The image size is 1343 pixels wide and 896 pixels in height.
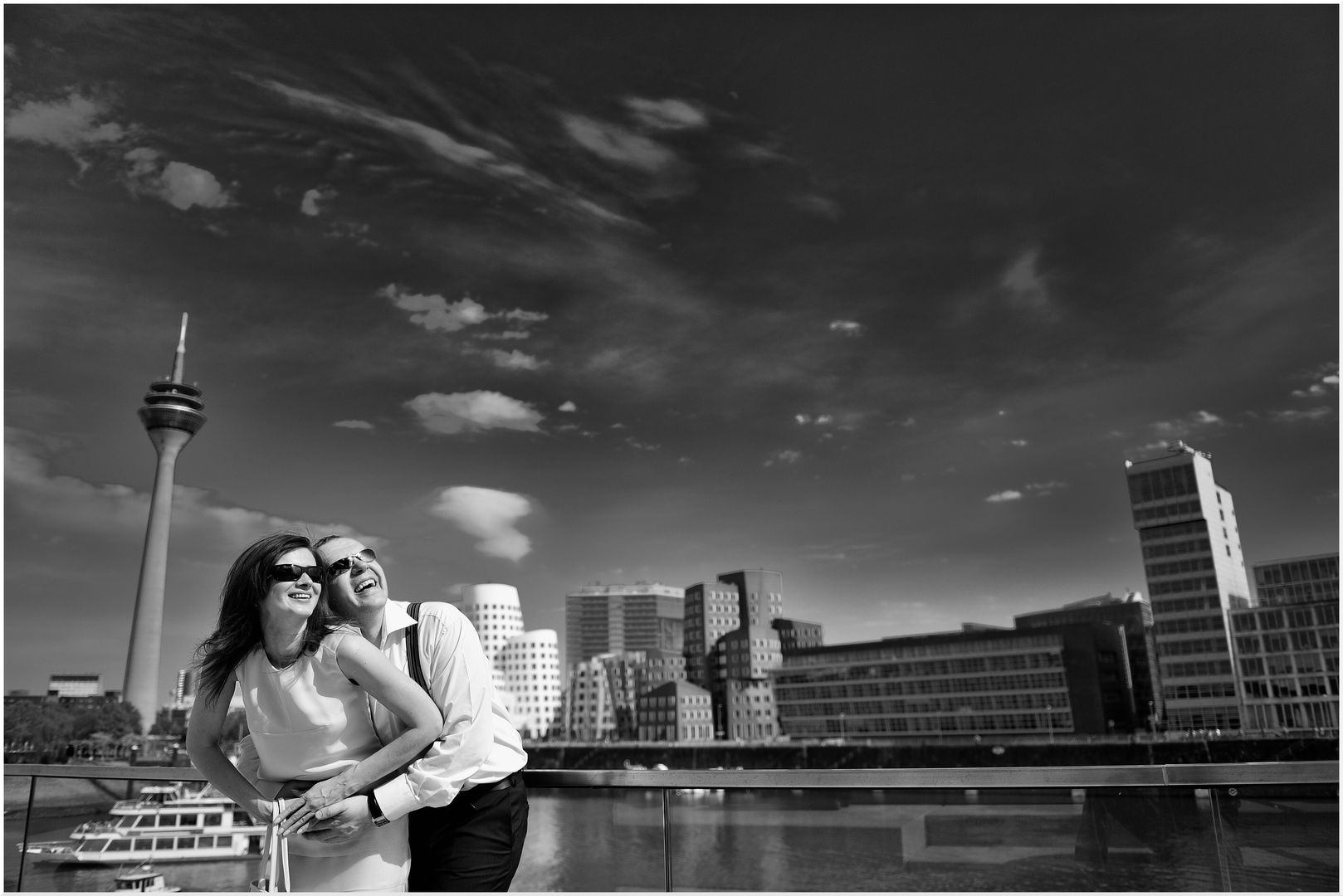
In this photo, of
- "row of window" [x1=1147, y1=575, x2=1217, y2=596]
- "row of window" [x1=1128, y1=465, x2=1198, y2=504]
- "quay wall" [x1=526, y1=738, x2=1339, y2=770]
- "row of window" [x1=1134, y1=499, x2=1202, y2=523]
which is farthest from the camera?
"row of window" [x1=1128, y1=465, x2=1198, y2=504]

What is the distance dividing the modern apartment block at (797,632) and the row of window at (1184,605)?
Result: 114ft

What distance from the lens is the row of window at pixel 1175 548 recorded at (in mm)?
55812

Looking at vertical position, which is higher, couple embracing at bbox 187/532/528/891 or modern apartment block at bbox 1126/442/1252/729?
modern apartment block at bbox 1126/442/1252/729

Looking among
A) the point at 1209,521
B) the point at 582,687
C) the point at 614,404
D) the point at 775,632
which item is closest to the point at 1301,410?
the point at 1209,521

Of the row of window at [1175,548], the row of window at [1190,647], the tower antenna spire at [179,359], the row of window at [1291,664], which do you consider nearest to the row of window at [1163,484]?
the row of window at [1175,548]

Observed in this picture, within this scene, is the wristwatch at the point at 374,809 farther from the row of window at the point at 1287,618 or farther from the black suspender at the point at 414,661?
the row of window at the point at 1287,618

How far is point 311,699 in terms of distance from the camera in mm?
1973

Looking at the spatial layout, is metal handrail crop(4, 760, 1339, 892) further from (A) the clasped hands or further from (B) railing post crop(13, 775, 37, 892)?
(B) railing post crop(13, 775, 37, 892)

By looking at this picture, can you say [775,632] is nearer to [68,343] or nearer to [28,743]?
[28,743]

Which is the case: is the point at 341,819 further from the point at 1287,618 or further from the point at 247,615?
the point at 1287,618

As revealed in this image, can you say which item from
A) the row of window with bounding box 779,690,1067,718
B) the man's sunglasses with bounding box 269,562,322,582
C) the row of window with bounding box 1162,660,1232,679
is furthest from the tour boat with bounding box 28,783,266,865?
the row of window with bounding box 1162,660,1232,679

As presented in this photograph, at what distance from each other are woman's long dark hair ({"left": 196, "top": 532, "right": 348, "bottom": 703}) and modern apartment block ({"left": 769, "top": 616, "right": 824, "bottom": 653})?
84.7 meters

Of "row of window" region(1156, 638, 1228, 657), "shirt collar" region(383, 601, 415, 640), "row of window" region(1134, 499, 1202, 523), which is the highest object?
"row of window" region(1134, 499, 1202, 523)

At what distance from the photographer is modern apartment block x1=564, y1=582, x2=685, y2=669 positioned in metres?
161
